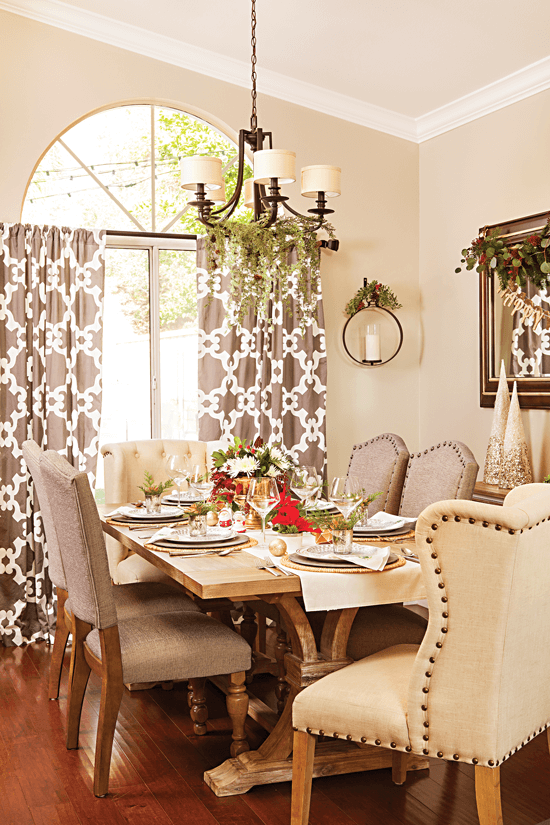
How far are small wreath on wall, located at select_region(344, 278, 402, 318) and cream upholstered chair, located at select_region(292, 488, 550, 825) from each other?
308cm

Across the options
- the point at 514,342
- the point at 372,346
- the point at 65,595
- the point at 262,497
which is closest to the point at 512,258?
the point at 514,342

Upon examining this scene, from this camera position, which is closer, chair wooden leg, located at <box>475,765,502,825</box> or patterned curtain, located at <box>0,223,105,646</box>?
chair wooden leg, located at <box>475,765,502,825</box>

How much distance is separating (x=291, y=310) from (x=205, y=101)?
127cm

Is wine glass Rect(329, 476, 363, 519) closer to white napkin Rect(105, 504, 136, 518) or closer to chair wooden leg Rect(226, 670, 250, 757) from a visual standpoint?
chair wooden leg Rect(226, 670, 250, 757)

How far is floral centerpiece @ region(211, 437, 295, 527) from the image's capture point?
3.08 metres

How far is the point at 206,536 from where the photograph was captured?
8.94 ft

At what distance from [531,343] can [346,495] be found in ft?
6.98

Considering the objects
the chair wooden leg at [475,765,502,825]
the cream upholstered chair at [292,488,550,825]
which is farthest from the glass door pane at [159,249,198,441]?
the chair wooden leg at [475,765,502,825]

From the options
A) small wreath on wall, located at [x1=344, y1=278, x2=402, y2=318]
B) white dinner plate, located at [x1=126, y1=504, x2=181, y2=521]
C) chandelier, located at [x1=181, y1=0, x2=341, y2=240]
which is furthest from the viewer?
small wreath on wall, located at [x1=344, y1=278, x2=402, y2=318]

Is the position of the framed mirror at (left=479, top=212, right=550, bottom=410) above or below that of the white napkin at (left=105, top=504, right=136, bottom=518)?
above

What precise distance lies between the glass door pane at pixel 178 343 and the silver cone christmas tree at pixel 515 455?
1.78m

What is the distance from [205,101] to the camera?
4574 millimetres

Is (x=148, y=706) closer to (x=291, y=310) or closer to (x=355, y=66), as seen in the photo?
(x=291, y=310)

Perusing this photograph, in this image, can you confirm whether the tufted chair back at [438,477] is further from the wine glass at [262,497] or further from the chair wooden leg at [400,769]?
the chair wooden leg at [400,769]
